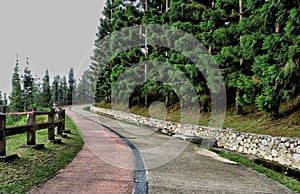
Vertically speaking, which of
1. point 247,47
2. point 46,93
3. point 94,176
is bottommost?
point 94,176

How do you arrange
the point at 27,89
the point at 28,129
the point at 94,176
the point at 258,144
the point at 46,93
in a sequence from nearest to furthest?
the point at 94,176 < the point at 28,129 < the point at 258,144 < the point at 27,89 < the point at 46,93

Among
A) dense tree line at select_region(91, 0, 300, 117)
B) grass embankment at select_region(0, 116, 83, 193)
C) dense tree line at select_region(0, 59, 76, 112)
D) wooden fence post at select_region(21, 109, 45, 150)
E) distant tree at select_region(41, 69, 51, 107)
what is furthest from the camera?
distant tree at select_region(41, 69, 51, 107)

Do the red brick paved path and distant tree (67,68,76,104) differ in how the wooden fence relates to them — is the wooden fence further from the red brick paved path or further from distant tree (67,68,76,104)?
distant tree (67,68,76,104)

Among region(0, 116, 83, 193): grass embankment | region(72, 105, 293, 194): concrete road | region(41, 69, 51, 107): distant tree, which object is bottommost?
region(72, 105, 293, 194): concrete road

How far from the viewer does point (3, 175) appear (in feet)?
15.5

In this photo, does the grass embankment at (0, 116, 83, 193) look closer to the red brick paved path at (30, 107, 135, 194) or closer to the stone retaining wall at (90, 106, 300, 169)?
the red brick paved path at (30, 107, 135, 194)

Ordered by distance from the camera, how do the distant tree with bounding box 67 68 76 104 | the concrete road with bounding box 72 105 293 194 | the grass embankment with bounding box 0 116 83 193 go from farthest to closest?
the distant tree with bounding box 67 68 76 104, the concrete road with bounding box 72 105 293 194, the grass embankment with bounding box 0 116 83 193

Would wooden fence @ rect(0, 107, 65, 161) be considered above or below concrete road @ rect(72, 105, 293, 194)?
above

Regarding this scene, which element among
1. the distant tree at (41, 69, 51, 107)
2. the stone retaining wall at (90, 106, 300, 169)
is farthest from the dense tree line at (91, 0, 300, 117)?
the distant tree at (41, 69, 51, 107)

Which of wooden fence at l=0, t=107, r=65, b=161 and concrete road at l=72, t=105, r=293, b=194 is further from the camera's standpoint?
wooden fence at l=0, t=107, r=65, b=161

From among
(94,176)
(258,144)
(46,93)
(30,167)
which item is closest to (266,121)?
(258,144)

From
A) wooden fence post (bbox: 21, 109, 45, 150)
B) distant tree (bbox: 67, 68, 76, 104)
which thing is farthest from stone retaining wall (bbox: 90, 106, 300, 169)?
distant tree (bbox: 67, 68, 76, 104)

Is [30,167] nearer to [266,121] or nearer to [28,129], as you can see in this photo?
[28,129]

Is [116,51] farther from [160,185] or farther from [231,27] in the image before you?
[160,185]
